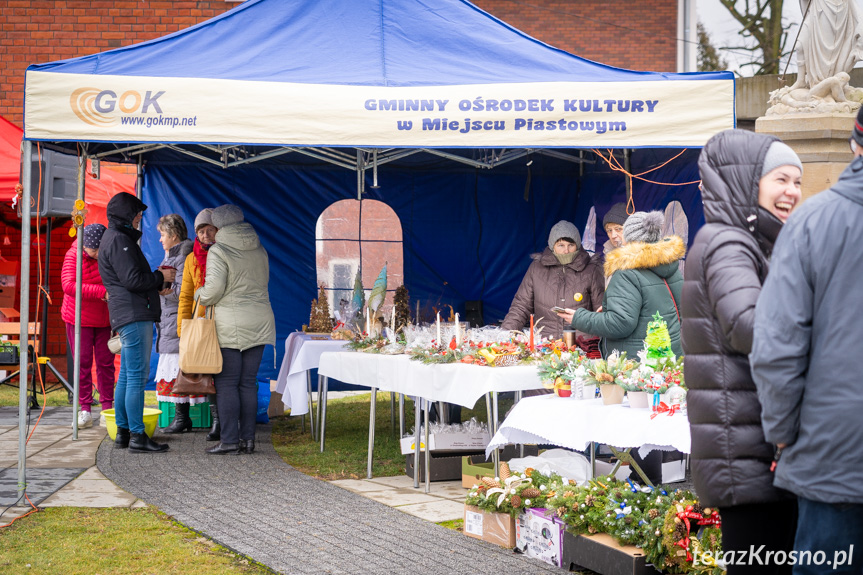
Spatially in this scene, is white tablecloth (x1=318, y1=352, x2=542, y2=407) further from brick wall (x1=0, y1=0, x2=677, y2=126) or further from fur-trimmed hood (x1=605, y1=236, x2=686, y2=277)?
brick wall (x1=0, y1=0, x2=677, y2=126)

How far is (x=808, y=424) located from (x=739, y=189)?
724mm

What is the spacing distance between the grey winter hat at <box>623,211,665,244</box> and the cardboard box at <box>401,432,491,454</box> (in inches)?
77.5

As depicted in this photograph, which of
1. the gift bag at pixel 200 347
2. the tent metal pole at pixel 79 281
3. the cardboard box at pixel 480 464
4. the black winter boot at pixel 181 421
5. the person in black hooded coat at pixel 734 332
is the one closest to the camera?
the person in black hooded coat at pixel 734 332

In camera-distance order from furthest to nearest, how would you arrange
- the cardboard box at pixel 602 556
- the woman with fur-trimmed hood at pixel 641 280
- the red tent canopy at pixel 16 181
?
1. the red tent canopy at pixel 16 181
2. the woman with fur-trimmed hood at pixel 641 280
3. the cardboard box at pixel 602 556

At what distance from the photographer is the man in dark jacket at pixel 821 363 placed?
78.9 inches

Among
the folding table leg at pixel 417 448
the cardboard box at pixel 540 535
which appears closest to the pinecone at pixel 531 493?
the cardboard box at pixel 540 535

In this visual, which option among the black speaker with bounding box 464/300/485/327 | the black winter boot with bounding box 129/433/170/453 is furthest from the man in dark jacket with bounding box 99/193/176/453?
the black speaker with bounding box 464/300/485/327

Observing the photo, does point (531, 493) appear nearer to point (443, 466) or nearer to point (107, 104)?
point (443, 466)

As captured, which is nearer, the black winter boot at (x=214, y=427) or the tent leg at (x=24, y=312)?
the tent leg at (x=24, y=312)

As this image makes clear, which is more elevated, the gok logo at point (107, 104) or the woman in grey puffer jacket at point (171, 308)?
the gok logo at point (107, 104)

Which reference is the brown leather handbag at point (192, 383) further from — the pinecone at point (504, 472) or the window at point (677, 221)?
the window at point (677, 221)

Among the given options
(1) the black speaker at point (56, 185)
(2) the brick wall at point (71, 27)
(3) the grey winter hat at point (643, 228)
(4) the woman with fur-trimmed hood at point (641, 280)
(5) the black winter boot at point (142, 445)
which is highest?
(2) the brick wall at point (71, 27)

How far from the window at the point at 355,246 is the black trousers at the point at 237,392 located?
2.49m

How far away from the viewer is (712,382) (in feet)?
7.93
